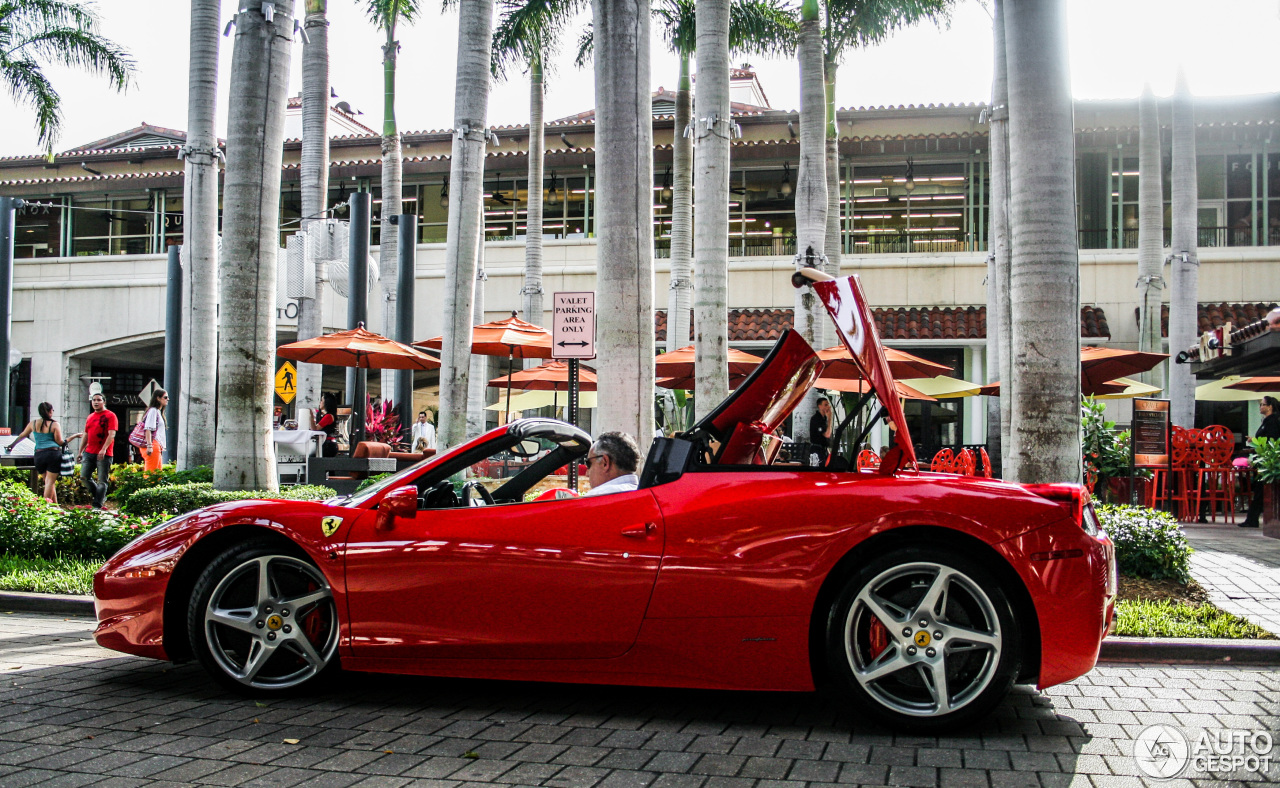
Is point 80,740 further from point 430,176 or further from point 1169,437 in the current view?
point 430,176

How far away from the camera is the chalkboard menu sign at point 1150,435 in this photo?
40.2 ft

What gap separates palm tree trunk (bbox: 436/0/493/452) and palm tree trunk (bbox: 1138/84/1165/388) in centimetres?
1479

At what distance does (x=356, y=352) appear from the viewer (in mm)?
14508

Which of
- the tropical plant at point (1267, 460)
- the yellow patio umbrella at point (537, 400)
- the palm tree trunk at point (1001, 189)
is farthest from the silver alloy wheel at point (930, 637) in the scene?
the yellow patio umbrella at point (537, 400)

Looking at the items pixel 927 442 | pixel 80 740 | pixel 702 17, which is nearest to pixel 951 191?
pixel 927 442

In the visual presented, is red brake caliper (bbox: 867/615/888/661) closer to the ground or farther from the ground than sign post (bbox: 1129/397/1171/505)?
closer to the ground

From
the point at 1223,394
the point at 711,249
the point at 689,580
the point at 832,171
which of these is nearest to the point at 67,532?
the point at 711,249

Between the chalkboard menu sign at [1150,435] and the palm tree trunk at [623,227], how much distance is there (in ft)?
26.0

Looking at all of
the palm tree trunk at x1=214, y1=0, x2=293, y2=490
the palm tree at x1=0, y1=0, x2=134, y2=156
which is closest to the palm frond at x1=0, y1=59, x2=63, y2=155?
the palm tree at x1=0, y1=0, x2=134, y2=156

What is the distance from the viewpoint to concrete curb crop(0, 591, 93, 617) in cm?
655

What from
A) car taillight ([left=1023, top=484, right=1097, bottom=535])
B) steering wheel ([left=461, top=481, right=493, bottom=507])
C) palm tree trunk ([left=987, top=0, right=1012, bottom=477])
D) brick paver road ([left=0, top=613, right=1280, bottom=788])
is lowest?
brick paver road ([left=0, top=613, right=1280, bottom=788])

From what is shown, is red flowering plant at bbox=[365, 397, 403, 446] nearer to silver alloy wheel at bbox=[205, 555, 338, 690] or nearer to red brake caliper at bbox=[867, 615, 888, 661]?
silver alloy wheel at bbox=[205, 555, 338, 690]

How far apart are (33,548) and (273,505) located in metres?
5.69

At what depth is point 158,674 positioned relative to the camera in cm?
469
